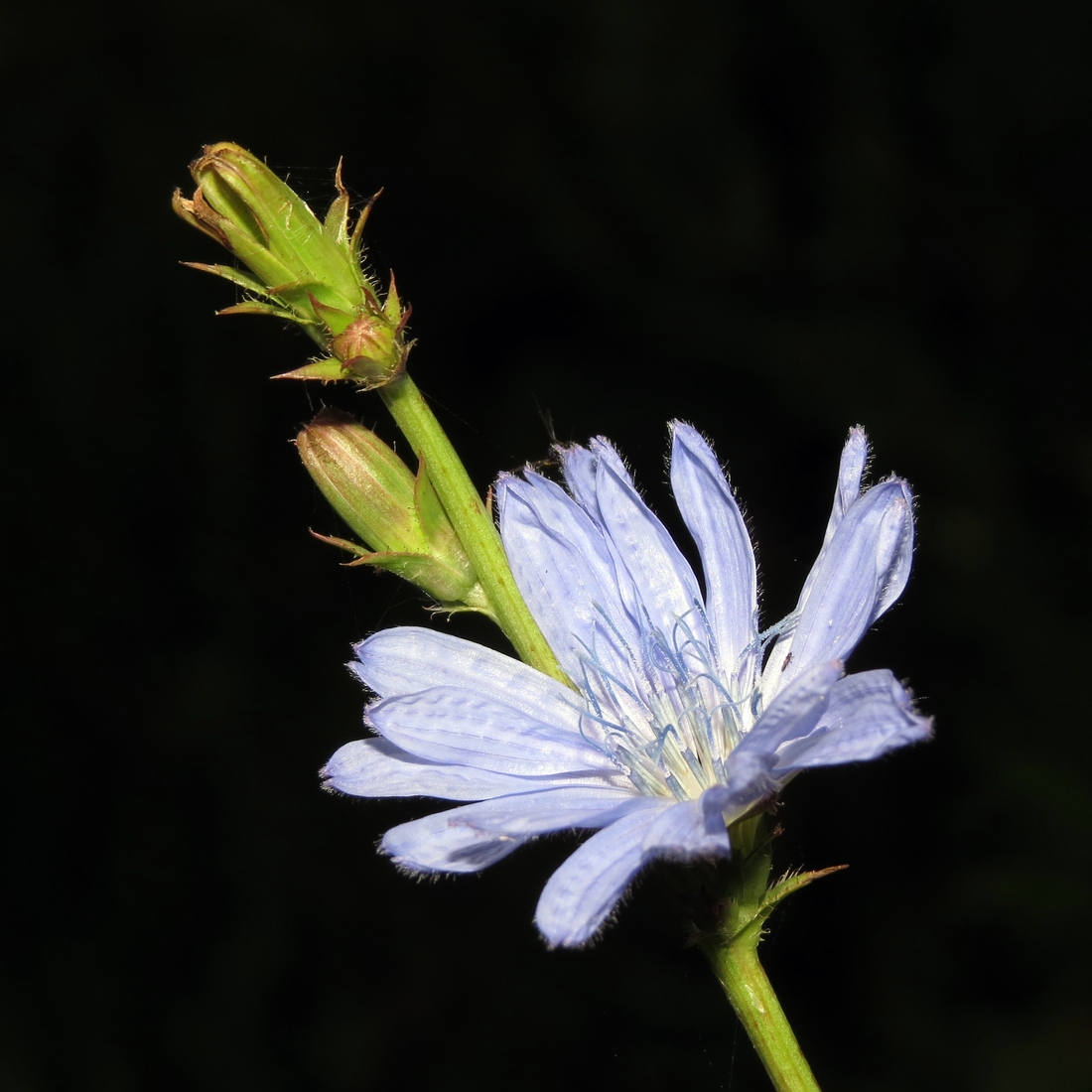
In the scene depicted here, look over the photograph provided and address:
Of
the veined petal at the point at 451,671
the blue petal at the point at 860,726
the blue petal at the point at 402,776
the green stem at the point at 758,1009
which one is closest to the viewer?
the blue petal at the point at 860,726

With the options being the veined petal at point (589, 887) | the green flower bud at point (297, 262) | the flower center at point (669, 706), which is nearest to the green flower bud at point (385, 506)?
the green flower bud at point (297, 262)

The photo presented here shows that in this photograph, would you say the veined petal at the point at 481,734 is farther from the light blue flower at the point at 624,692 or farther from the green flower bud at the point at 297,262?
the green flower bud at the point at 297,262

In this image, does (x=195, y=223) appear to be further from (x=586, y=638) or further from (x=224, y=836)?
(x=224, y=836)

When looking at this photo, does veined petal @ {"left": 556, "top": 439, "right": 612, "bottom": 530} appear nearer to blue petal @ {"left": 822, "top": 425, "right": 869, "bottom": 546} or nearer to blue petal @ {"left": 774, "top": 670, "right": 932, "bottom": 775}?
blue petal @ {"left": 822, "top": 425, "right": 869, "bottom": 546}

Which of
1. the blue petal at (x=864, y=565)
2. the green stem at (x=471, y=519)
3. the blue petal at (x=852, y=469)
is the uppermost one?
the green stem at (x=471, y=519)

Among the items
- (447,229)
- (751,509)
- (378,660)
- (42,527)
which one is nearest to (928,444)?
(751,509)

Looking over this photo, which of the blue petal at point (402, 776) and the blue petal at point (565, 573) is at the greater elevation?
the blue petal at point (565, 573)
